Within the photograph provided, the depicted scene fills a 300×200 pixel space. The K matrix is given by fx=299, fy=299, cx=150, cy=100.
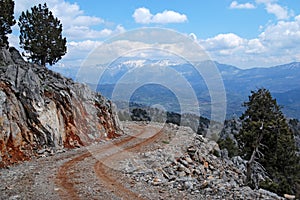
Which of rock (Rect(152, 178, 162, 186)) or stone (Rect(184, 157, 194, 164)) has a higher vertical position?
rock (Rect(152, 178, 162, 186))

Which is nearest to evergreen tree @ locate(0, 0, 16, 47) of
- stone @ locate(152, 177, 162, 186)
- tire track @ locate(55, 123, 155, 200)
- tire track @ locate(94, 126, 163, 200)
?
tire track @ locate(55, 123, 155, 200)

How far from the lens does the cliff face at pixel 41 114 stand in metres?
21.9

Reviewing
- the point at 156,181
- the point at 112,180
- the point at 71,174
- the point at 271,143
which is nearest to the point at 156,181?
the point at 156,181

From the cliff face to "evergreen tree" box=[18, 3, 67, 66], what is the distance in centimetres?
376

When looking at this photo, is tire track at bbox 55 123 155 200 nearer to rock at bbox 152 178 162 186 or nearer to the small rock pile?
rock at bbox 152 178 162 186

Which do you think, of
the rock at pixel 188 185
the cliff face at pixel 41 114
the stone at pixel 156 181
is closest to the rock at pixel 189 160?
the stone at pixel 156 181

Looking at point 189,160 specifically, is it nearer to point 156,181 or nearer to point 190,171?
point 190,171

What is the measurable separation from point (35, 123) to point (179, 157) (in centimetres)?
1208

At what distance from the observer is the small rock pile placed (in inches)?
583

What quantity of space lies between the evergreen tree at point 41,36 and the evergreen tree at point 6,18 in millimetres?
4398

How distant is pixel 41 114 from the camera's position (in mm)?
24828

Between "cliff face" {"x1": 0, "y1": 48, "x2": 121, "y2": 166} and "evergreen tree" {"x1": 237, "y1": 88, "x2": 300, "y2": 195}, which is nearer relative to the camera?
"cliff face" {"x1": 0, "y1": 48, "x2": 121, "y2": 166}

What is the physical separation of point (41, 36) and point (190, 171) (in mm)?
27636

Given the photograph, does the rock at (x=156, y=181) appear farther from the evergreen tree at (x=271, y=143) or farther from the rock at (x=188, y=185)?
the evergreen tree at (x=271, y=143)
